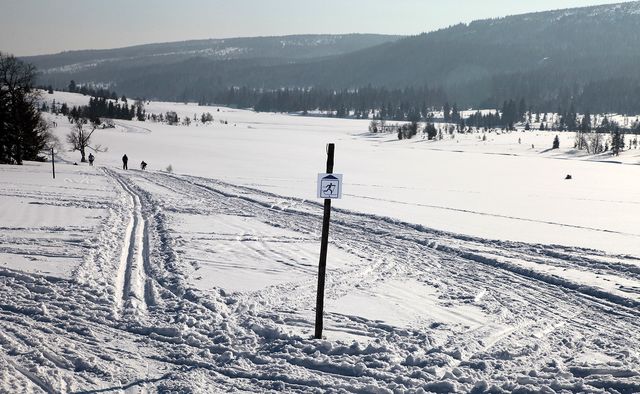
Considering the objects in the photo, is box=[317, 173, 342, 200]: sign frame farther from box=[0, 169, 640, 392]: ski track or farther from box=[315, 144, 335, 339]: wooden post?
box=[0, 169, 640, 392]: ski track

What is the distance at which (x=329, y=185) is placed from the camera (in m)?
8.31

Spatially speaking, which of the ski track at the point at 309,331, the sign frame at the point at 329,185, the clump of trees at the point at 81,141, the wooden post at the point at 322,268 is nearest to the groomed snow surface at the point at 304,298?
the ski track at the point at 309,331

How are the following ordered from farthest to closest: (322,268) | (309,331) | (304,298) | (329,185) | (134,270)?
(134,270) → (304,298) → (309,331) → (322,268) → (329,185)

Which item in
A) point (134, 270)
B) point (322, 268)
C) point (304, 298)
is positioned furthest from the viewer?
point (134, 270)

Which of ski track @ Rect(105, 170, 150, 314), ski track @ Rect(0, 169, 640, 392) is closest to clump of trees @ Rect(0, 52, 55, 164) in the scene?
ski track @ Rect(105, 170, 150, 314)

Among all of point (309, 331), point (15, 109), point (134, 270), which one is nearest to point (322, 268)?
point (309, 331)

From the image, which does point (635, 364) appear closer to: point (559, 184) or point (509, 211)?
point (509, 211)

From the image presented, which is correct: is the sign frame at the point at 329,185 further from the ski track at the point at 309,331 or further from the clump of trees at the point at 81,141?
the clump of trees at the point at 81,141

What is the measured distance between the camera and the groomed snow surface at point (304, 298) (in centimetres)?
749

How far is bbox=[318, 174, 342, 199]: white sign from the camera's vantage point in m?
8.30

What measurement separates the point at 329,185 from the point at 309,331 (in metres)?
2.59

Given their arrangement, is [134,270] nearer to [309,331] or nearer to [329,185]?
[309,331]

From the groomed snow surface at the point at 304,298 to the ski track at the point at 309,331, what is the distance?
36 mm

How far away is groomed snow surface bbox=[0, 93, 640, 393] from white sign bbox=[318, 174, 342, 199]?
2.33 meters
